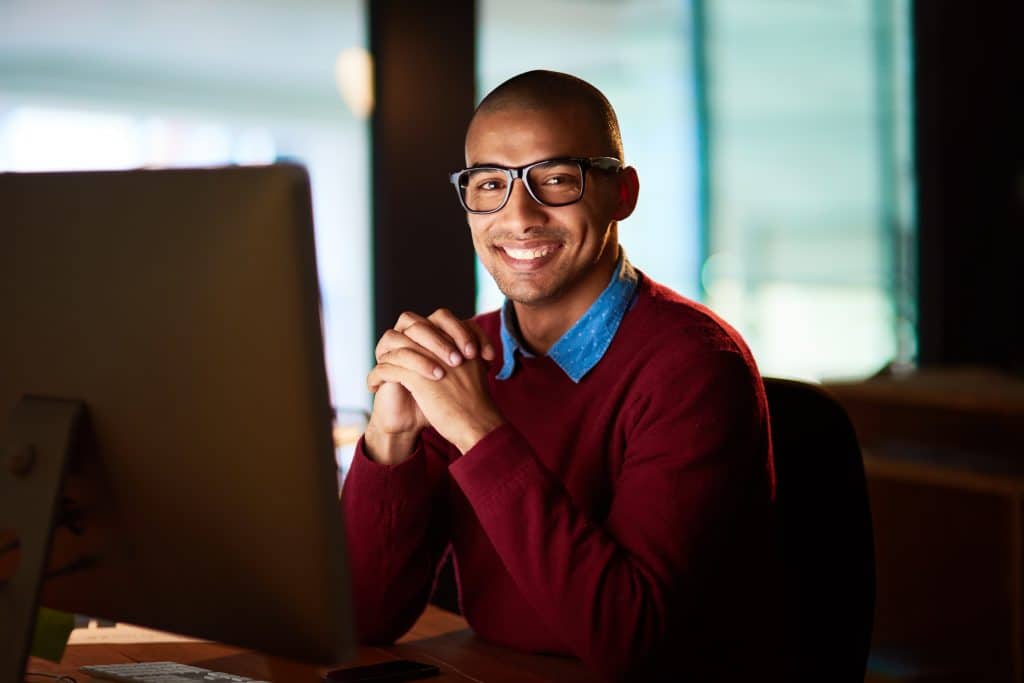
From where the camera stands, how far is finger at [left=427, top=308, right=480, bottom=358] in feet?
4.18

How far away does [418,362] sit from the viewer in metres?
1.27

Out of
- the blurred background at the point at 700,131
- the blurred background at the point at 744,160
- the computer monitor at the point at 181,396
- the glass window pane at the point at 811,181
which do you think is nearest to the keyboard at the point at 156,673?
the computer monitor at the point at 181,396

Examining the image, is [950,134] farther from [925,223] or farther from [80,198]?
[80,198]

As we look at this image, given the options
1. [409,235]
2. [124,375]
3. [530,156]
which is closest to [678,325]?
[530,156]

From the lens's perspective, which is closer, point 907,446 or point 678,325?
point 678,325

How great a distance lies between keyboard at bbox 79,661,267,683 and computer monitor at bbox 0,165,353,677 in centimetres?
17

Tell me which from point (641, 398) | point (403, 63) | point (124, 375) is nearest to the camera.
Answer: point (124, 375)

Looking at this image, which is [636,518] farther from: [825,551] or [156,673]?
[156,673]

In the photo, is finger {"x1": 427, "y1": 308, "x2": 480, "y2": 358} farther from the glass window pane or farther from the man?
the glass window pane

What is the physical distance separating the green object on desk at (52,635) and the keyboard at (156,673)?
0.12 ft

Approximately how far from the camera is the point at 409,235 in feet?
9.81

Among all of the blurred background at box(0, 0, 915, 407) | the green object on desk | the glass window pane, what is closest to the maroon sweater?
the green object on desk

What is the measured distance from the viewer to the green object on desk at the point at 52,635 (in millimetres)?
1198

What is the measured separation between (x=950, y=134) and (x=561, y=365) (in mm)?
4291
